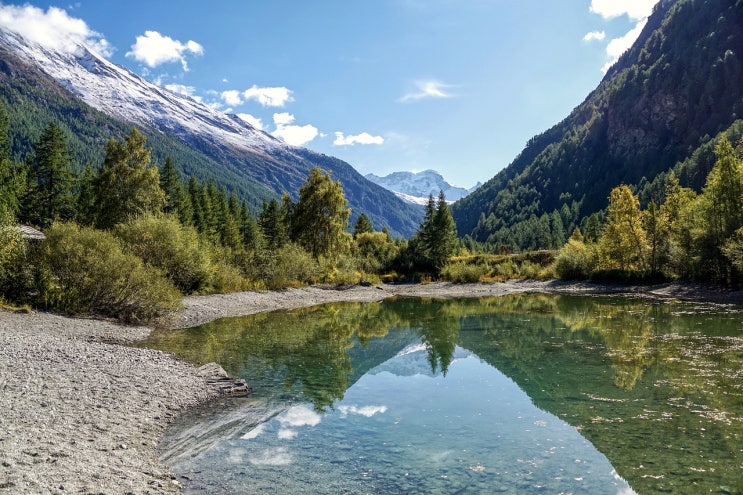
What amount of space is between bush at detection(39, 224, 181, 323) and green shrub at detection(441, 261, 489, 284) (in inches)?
2057

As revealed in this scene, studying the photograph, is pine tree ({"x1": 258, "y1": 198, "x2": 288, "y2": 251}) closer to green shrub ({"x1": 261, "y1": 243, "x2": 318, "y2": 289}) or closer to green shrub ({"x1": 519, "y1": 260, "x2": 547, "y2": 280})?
green shrub ({"x1": 261, "y1": 243, "x2": 318, "y2": 289})

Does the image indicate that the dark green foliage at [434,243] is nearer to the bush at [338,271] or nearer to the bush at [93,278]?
the bush at [338,271]

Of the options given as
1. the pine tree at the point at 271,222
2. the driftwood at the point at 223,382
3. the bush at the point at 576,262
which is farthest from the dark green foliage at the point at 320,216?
the driftwood at the point at 223,382

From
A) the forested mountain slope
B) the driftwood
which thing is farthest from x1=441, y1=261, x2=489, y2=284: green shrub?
the forested mountain slope

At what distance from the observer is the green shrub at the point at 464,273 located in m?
71.7

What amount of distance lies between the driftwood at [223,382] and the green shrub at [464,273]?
58.7m

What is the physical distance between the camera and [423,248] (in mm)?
79375

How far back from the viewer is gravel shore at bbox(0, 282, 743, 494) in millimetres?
7742

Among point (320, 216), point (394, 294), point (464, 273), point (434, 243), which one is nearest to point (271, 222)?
point (320, 216)

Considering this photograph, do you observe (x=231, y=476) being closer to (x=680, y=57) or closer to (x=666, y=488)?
(x=666, y=488)

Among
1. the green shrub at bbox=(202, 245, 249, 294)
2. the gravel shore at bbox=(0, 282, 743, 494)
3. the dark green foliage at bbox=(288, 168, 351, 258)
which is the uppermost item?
the dark green foliage at bbox=(288, 168, 351, 258)

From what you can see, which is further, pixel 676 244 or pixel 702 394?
pixel 676 244

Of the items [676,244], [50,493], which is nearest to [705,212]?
[676,244]

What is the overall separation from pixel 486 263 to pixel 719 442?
69510 millimetres
